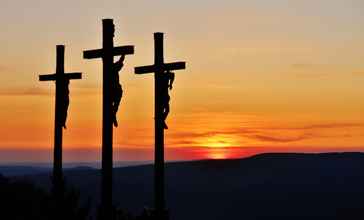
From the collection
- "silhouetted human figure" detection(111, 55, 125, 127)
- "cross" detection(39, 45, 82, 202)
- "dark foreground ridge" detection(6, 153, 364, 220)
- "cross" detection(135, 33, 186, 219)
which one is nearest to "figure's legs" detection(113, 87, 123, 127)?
"silhouetted human figure" detection(111, 55, 125, 127)

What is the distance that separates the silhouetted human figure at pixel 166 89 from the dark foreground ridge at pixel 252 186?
107ft

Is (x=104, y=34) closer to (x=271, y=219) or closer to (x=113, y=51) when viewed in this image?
(x=113, y=51)

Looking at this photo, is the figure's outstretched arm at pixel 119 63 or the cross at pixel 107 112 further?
the figure's outstretched arm at pixel 119 63

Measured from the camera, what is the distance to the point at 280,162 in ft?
349

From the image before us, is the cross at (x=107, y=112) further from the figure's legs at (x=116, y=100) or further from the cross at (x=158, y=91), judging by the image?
the cross at (x=158, y=91)

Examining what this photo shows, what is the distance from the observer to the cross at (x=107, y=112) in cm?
1959

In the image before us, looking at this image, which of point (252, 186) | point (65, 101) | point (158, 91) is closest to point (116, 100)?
point (158, 91)

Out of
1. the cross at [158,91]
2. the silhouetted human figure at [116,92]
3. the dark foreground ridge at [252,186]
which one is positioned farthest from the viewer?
the dark foreground ridge at [252,186]

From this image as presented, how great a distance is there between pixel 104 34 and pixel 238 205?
180ft

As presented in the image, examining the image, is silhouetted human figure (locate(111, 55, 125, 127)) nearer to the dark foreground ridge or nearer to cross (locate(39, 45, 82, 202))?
cross (locate(39, 45, 82, 202))

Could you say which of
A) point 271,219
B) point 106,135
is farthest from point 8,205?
point 271,219

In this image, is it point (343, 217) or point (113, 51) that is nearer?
point (113, 51)

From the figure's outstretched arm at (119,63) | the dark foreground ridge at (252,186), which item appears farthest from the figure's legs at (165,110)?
the dark foreground ridge at (252,186)

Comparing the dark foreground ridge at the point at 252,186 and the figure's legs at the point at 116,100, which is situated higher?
the figure's legs at the point at 116,100
